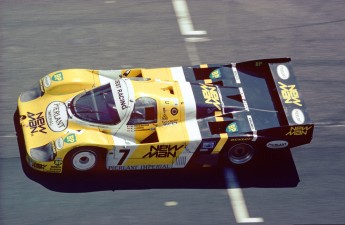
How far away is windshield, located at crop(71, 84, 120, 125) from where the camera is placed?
1211cm

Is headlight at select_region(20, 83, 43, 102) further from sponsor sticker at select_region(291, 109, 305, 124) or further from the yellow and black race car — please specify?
sponsor sticker at select_region(291, 109, 305, 124)

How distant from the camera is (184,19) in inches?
661

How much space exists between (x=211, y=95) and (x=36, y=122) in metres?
3.62

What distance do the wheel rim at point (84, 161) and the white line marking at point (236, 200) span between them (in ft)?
9.20

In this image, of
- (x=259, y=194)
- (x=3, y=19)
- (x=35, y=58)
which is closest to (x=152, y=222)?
(x=259, y=194)

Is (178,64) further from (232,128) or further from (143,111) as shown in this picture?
(232,128)

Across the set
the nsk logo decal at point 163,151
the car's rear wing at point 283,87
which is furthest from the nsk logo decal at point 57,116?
the car's rear wing at point 283,87

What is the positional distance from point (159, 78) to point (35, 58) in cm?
393

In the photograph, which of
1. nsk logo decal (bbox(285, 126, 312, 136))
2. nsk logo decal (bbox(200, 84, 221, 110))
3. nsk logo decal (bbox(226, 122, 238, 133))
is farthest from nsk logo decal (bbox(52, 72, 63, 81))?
A: nsk logo decal (bbox(285, 126, 312, 136))

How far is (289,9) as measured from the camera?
17297mm

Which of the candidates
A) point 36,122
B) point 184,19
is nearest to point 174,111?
point 36,122

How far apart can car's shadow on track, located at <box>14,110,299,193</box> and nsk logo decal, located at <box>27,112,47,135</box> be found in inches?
31.4

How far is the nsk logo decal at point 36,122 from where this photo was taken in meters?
12.3

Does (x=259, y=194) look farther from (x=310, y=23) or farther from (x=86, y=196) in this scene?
(x=310, y=23)
